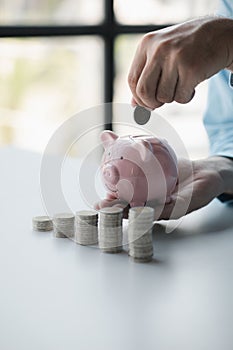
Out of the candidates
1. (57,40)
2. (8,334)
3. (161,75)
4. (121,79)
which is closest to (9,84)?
(57,40)

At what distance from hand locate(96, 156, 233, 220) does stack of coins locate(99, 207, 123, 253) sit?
5 centimetres

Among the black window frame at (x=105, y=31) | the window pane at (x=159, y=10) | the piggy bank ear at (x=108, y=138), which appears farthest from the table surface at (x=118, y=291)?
the window pane at (x=159, y=10)

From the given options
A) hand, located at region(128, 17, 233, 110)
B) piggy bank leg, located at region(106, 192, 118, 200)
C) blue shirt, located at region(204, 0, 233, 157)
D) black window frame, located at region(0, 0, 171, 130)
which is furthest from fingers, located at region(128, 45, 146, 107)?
black window frame, located at region(0, 0, 171, 130)

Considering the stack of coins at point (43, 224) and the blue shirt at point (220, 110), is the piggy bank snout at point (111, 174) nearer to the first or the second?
the stack of coins at point (43, 224)

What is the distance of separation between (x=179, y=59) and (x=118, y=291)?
0.89ft

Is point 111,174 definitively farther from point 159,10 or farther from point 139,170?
point 159,10

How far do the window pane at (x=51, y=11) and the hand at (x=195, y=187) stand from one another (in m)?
1.39

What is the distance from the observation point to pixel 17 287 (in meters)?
0.77

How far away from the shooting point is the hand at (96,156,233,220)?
3.05ft

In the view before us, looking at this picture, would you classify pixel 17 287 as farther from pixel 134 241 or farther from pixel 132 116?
pixel 132 116

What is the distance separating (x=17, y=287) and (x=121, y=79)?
1.88 m

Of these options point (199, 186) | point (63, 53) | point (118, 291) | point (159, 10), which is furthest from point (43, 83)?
point (118, 291)

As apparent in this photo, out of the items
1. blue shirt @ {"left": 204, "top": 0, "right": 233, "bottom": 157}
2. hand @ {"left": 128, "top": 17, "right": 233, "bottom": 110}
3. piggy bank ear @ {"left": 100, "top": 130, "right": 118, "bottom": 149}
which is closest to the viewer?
hand @ {"left": 128, "top": 17, "right": 233, "bottom": 110}

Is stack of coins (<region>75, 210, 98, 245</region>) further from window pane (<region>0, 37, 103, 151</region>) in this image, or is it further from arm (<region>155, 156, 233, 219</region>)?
window pane (<region>0, 37, 103, 151</region>)
